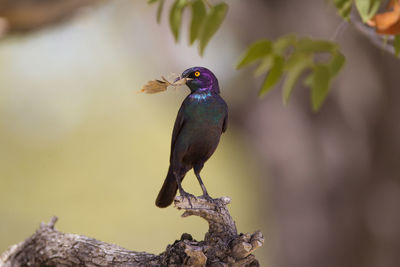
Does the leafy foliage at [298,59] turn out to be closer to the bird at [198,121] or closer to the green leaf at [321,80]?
the green leaf at [321,80]

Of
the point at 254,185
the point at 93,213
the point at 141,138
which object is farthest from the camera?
the point at 141,138

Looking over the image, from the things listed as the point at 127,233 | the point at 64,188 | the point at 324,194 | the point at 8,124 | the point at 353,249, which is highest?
the point at 8,124

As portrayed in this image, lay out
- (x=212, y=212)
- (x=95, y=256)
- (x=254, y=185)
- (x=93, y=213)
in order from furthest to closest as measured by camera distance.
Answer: (x=93, y=213) → (x=254, y=185) → (x=95, y=256) → (x=212, y=212)

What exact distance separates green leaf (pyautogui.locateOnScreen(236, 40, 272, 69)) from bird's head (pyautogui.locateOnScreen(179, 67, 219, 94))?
215mm

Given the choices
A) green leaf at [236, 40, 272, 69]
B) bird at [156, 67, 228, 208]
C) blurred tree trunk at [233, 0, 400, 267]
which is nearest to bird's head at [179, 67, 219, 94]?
bird at [156, 67, 228, 208]

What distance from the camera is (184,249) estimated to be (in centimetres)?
289

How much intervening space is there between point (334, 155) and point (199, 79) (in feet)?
16.6

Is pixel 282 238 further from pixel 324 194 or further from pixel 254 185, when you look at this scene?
pixel 254 185

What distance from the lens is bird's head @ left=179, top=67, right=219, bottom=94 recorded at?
267 cm

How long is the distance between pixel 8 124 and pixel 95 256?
49.5 feet

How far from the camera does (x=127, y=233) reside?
17031 mm

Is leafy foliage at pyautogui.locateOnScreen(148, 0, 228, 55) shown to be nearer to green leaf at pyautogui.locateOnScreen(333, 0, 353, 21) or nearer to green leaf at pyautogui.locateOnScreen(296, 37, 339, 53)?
green leaf at pyautogui.locateOnScreen(296, 37, 339, 53)

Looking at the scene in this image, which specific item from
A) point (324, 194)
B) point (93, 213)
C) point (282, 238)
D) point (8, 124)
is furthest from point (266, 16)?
point (8, 124)

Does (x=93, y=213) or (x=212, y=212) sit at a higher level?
(x=93, y=213)
